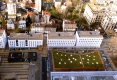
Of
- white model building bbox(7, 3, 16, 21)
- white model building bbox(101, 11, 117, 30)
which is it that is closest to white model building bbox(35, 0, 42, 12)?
white model building bbox(7, 3, 16, 21)

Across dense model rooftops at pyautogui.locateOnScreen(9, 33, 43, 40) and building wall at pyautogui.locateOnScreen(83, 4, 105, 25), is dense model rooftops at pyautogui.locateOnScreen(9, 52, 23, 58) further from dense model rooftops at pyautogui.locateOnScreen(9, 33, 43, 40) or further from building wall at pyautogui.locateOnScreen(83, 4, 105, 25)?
building wall at pyautogui.locateOnScreen(83, 4, 105, 25)

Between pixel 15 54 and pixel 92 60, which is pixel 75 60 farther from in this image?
pixel 15 54

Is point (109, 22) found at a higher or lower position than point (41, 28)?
higher

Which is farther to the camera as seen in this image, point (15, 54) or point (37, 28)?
point (37, 28)

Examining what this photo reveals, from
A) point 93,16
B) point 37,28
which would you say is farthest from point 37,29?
point 93,16

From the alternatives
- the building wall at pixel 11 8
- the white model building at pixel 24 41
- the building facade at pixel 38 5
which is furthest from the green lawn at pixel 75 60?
the building facade at pixel 38 5

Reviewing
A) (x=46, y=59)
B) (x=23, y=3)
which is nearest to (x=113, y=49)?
(x=46, y=59)
